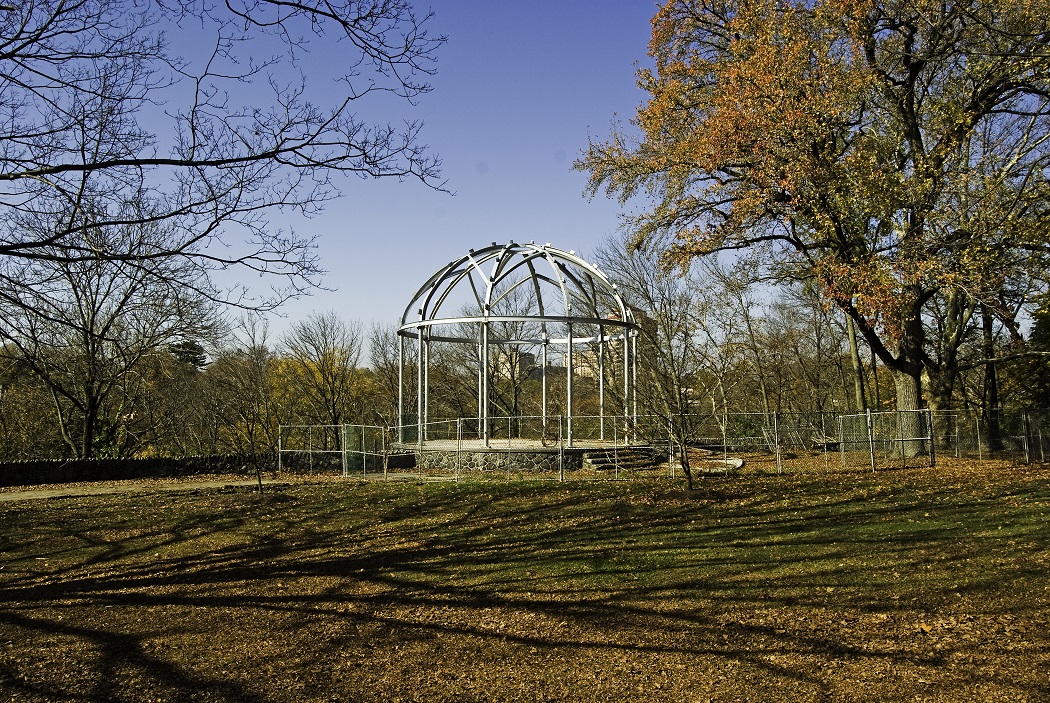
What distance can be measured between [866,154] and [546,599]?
13.6 m

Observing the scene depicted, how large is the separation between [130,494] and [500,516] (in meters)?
8.60

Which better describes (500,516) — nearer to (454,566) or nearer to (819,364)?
(454,566)

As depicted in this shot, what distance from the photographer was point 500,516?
1262 centimetres

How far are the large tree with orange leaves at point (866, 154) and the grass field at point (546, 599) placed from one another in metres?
5.34

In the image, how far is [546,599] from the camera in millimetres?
8219

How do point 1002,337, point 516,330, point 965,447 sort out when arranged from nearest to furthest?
1. point 965,447
2. point 1002,337
3. point 516,330

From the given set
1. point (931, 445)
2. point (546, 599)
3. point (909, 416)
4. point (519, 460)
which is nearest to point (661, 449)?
point (519, 460)

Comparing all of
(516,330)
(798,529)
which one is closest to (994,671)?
(798,529)

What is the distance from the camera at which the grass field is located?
20.2 ft

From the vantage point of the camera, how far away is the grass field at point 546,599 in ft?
20.2

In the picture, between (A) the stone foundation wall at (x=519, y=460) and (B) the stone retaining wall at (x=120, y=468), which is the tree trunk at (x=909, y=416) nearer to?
(A) the stone foundation wall at (x=519, y=460)

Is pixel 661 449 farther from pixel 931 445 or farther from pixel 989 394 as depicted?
pixel 989 394

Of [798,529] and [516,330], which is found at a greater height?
[516,330]

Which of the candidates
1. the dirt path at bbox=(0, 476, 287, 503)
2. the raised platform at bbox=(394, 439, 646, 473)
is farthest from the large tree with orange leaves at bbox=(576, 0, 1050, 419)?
the dirt path at bbox=(0, 476, 287, 503)
